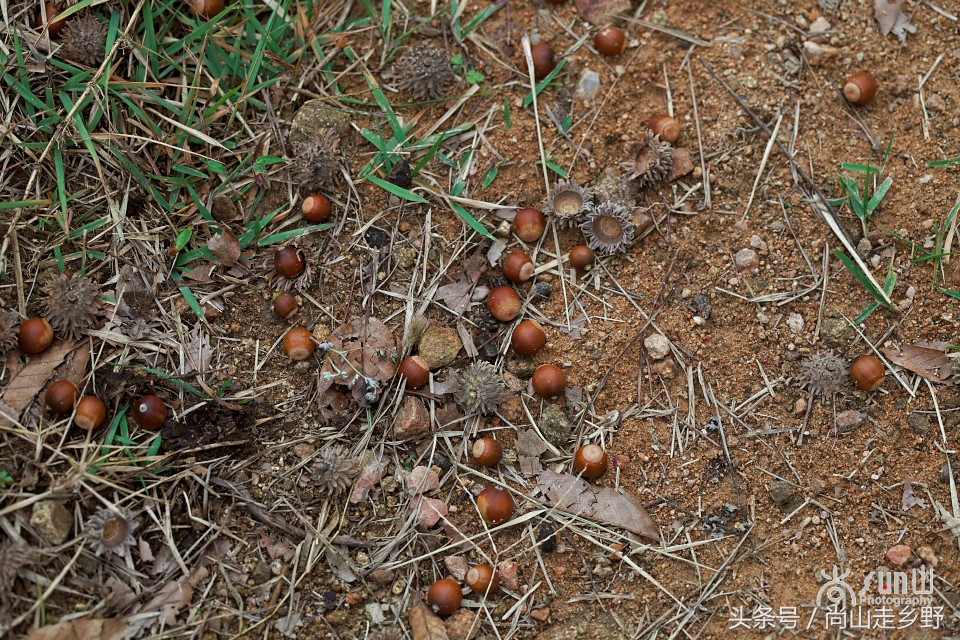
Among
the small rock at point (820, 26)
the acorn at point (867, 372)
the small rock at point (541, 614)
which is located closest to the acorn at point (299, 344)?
the small rock at point (541, 614)

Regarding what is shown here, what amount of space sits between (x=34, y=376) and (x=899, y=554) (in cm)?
458

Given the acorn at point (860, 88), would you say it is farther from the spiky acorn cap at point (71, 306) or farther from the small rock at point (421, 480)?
the spiky acorn cap at point (71, 306)

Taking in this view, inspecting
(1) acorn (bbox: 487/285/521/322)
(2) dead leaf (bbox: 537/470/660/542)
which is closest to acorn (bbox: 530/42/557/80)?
(1) acorn (bbox: 487/285/521/322)

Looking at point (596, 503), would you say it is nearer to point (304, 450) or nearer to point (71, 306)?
point (304, 450)

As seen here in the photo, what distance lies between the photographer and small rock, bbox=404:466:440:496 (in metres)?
3.90

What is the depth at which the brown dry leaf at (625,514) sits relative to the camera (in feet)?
12.6

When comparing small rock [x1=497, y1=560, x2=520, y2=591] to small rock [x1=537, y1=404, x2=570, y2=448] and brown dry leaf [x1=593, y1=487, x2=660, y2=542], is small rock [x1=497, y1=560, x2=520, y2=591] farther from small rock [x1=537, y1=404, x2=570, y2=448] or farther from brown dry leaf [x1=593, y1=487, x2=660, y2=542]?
small rock [x1=537, y1=404, x2=570, y2=448]

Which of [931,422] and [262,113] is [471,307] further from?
[931,422]

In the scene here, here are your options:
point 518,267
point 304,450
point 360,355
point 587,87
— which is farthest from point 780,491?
point 587,87

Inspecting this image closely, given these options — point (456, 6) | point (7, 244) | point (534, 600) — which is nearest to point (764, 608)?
point (534, 600)

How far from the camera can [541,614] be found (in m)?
3.71

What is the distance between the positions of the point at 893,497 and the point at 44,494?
14.0 ft

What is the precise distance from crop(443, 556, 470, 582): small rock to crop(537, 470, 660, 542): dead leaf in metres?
0.55

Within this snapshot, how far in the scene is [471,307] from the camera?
427cm
